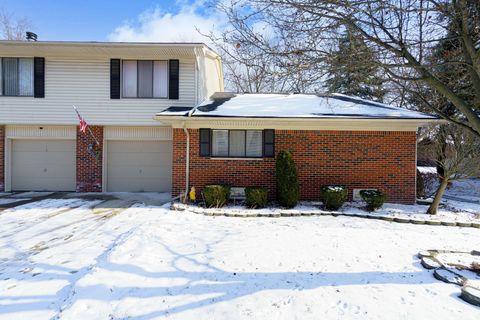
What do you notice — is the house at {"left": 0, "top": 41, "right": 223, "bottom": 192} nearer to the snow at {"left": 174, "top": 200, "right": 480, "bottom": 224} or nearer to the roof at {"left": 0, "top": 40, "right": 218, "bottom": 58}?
the roof at {"left": 0, "top": 40, "right": 218, "bottom": 58}

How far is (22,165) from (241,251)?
37.0ft

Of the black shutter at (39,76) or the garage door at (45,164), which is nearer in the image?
the black shutter at (39,76)

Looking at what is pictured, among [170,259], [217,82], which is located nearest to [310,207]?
[170,259]

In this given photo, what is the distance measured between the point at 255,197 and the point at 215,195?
47.9 inches

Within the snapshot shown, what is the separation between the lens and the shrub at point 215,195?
8.84 m

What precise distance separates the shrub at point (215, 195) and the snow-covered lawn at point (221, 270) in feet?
5.35

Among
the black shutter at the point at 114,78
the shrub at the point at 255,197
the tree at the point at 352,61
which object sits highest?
the black shutter at the point at 114,78

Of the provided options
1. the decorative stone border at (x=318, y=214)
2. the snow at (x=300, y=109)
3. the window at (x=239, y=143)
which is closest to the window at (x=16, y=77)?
the snow at (x=300, y=109)

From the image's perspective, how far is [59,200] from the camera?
9836 millimetres

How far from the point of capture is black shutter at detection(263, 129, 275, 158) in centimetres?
971

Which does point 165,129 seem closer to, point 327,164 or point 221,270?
point 327,164

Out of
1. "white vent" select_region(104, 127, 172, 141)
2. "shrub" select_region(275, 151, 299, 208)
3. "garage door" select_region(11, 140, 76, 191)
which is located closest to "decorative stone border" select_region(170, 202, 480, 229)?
"shrub" select_region(275, 151, 299, 208)

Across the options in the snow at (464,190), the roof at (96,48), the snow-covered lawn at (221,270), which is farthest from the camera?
the snow at (464,190)

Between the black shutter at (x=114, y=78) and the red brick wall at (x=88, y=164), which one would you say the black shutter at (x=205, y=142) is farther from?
the red brick wall at (x=88, y=164)
